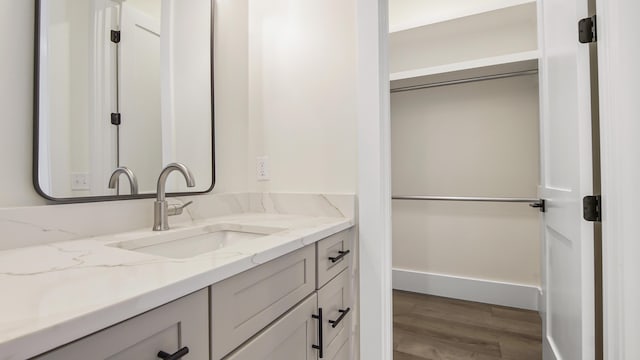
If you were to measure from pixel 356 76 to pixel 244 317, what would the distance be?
97 cm

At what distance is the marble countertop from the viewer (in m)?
0.34

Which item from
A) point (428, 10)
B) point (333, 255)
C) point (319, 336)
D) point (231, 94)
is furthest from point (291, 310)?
point (428, 10)

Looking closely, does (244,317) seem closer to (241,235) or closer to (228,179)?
(241,235)

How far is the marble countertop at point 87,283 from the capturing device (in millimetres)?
339

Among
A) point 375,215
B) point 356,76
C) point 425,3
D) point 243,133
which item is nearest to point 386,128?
point 356,76

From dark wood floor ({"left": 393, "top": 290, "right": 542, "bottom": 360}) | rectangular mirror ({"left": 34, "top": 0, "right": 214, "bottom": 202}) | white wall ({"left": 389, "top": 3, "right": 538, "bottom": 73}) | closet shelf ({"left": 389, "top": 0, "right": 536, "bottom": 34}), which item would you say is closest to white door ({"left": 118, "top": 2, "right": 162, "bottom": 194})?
rectangular mirror ({"left": 34, "top": 0, "right": 214, "bottom": 202})

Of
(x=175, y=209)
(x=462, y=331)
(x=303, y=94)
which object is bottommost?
(x=462, y=331)

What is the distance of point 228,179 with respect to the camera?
4.51ft

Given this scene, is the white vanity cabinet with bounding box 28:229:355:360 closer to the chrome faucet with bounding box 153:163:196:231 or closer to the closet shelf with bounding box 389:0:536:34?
the chrome faucet with bounding box 153:163:196:231

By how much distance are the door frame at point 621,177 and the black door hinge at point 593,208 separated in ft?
0.10

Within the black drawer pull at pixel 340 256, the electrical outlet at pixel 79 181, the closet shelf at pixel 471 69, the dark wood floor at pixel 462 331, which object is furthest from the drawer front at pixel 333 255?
the closet shelf at pixel 471 69

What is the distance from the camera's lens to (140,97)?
1.02 meters

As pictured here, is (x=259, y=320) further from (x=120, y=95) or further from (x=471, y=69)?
(x=471, y=69)

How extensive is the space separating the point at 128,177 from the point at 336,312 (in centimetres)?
84
